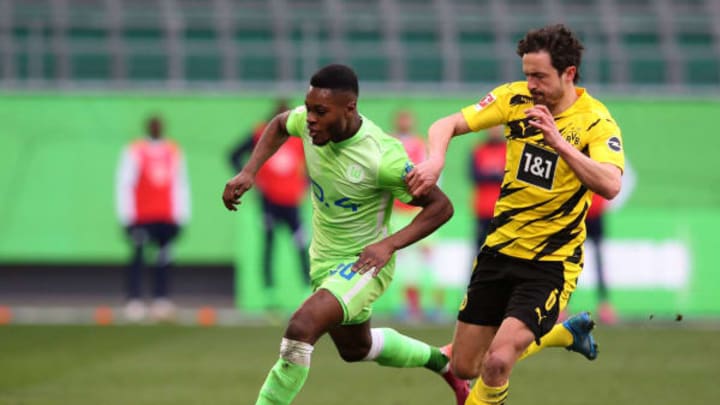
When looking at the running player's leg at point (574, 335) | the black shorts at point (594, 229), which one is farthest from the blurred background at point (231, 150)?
the running player's leg at point (574, 335)

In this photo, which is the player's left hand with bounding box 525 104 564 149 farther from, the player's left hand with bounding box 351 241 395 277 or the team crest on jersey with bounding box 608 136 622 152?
the player's left hand with bounding box 351 241 395 277

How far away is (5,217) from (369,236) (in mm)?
10947

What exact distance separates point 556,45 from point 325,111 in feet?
4.47

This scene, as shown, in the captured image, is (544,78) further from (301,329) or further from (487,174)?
(487,174)

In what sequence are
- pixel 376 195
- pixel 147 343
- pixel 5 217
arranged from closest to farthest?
pixel 376 195 < pixel 147 343 < pixel 5 217

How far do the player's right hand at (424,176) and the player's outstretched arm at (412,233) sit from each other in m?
0.29

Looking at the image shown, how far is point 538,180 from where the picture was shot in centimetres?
739

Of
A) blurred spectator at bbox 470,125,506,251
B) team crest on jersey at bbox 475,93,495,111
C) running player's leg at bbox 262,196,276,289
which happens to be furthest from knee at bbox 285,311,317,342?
running player's leg at bbox 262,196,276,289

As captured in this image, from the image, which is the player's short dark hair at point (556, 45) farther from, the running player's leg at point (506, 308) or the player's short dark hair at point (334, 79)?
the running player's leg at point (506, 308)

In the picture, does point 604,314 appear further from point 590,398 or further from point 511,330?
point 511,330

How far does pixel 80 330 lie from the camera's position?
49.7 ft

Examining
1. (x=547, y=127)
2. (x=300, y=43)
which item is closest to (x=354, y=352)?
(x=547, y=127)

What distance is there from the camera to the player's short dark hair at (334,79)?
7.34 meters

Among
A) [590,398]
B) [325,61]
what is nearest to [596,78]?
[325,61]
